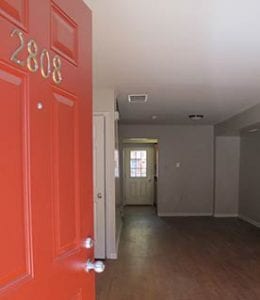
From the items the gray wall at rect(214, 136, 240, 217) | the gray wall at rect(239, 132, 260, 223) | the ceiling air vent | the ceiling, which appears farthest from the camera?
the gray wall at rect(214, 136, 240, 217)

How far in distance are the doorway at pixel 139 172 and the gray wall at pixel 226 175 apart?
2.73 m

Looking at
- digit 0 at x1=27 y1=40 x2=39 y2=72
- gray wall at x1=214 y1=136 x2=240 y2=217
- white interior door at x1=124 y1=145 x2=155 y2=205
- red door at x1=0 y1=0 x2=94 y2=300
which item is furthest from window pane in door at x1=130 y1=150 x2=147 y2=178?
digit 0 at x1=27 y1=40 x2=39 y2=72

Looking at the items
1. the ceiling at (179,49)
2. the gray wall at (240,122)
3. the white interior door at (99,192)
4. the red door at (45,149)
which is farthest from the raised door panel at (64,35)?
the gray wall at (240,122)

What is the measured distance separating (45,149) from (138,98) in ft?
11.9

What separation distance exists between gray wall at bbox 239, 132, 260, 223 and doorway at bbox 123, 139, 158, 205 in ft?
10.6

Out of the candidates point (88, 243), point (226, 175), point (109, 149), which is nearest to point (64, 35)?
point (88, 243)

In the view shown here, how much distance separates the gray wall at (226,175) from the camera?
25.3 feet

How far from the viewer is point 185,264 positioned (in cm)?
416

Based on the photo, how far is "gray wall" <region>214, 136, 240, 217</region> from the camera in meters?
7.71

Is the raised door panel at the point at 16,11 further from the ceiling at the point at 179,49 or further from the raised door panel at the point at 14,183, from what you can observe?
the ceiling at the point at 179,49

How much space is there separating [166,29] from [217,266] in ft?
10.7

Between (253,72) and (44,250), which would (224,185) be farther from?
(44,250)

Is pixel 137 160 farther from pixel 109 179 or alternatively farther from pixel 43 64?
pixel 43 64

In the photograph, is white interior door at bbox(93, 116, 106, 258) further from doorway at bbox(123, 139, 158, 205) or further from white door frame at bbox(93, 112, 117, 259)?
doorway at bbox(123, 139, 158, 205)
